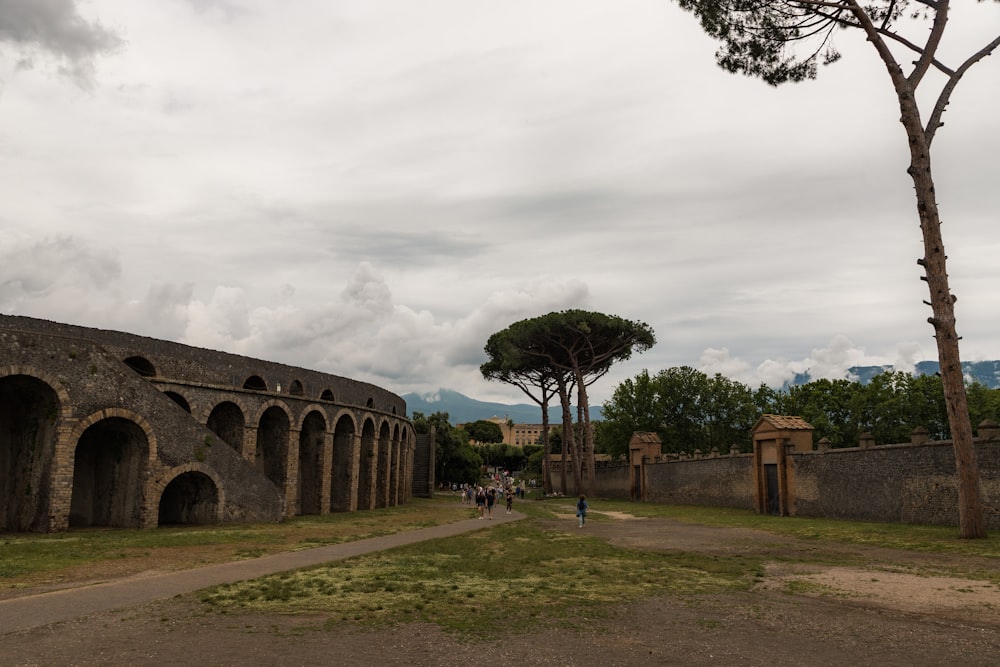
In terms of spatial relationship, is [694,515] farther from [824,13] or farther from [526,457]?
[526,457]

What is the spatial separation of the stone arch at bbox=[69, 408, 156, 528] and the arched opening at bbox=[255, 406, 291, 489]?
25.3ft

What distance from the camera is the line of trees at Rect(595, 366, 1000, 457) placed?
50.4 metres

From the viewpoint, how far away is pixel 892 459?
23078 mm

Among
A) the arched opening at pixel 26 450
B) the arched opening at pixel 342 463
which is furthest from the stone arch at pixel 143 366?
the arched opening at pixel 342 463

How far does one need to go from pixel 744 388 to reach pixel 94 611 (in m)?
57.9

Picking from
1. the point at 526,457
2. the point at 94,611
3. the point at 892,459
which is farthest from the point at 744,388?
the point at 526,457

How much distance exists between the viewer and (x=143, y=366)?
27.4 metres

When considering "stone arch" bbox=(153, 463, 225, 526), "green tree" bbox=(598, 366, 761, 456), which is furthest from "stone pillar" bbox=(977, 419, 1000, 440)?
"green tree" bbox=(598, 366, 761, 456)

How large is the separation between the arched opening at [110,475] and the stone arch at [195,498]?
107cm

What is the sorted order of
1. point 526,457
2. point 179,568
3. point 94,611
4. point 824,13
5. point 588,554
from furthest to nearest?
point 526,457 → point 824,13 → point 588,554 → point 179,568 → point 94,611

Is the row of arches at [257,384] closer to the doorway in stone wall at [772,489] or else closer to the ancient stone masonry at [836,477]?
the ancient stone masonry at [836,477]

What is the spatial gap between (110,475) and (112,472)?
144 mm

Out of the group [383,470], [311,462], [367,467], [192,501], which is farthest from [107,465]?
[383,470]

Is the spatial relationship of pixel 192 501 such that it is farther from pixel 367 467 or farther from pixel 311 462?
pixel 367 467
